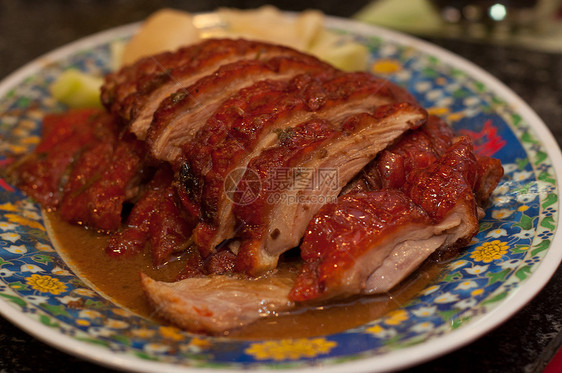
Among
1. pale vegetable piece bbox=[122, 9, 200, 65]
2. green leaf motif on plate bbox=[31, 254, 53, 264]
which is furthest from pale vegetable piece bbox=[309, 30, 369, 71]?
green leaf motif on plate bbox=[31, 254, 53, 264]

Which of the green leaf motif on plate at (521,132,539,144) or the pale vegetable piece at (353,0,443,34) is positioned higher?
the pale vegetable piece at (353,0,443,34)

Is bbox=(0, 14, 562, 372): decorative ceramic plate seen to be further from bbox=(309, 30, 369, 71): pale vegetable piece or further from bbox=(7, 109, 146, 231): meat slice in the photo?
bbox=(309, 30, 369, 71): pale vegetable piece

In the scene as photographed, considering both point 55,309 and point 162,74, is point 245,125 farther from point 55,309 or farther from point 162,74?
point 55,309

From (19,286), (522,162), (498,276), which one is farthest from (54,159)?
(522,162)

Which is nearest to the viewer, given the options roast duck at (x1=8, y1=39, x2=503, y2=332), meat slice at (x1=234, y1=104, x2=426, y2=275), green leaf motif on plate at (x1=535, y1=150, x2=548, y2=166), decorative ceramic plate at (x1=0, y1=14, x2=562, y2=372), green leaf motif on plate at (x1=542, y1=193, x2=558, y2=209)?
decorative ceramic plate at (x1=0, y1=14, x2=562, y2=372)

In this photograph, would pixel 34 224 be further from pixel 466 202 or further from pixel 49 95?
pixel 466 202

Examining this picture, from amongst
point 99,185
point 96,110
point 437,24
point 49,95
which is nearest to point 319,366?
point 99,185
